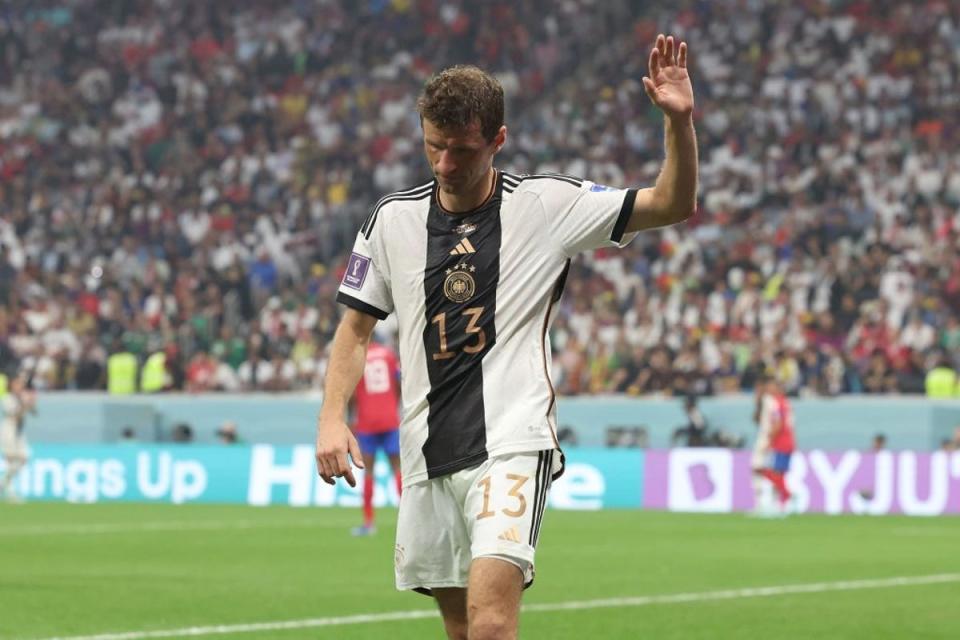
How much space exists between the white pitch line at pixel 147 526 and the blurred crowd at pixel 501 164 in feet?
24.6

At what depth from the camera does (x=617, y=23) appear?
35969 mm

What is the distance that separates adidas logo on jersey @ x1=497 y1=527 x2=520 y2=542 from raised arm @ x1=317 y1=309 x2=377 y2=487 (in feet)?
1.70

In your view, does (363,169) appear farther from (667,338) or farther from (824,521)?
(824,521)

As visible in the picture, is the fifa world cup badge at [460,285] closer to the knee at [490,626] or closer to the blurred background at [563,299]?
the knee at [490,626]

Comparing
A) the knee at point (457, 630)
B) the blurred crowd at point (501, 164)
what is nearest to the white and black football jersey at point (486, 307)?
the knee at point (457, 630)

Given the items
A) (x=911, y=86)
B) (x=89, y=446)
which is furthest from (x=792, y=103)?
(x=89, y=446)

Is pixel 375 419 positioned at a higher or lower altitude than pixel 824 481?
higher

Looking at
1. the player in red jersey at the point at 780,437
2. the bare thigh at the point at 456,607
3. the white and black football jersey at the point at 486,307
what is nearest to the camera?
the white and black football jersey at the point at 486,307

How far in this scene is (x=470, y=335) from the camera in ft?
19.7

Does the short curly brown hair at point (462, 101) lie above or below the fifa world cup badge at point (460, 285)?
above

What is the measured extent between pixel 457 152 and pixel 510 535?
1198 millimetres

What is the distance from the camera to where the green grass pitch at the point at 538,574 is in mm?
11125

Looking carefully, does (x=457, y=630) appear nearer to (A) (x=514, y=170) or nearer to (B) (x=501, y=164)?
(A) (x=514, y=170)

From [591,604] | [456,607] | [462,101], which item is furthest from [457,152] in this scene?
[591,604]
